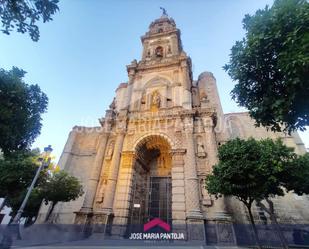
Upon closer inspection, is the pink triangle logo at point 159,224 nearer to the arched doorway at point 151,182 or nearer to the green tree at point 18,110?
the arched doorway at point 151,182

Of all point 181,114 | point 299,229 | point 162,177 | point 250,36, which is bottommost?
point 299,229

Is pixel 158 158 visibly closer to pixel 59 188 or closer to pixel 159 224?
pixel 159 224

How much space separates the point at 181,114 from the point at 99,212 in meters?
9.68

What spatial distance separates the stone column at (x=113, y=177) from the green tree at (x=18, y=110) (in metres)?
6.40

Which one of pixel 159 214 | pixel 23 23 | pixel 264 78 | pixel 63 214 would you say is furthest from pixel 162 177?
pixel 23 23

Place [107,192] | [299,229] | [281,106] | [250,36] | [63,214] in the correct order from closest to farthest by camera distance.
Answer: [281,106] → [250,36] → [299,229] → [107,192] → [63,214]

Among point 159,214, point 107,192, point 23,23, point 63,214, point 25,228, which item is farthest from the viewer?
point 63,214

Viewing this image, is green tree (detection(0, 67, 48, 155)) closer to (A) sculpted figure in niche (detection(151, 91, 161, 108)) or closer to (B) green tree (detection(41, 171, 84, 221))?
(B) green tree (detection(41, 171, 84, 221))

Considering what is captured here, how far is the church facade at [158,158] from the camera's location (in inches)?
492

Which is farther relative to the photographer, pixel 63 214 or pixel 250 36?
pixel 63 214

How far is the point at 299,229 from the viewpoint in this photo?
11.7 metres

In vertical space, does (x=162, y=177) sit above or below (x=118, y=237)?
above

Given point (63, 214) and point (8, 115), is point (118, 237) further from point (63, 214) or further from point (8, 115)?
point (8, 115)

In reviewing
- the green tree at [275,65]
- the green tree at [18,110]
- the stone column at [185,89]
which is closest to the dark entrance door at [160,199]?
the stone column at [185,89]
